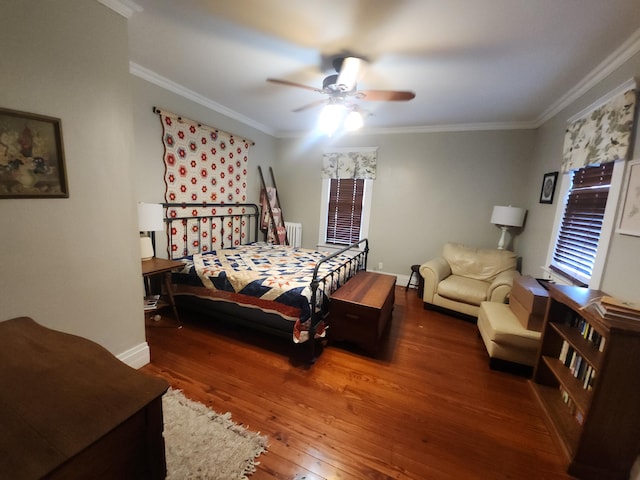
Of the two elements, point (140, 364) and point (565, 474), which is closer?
point (565, 474)

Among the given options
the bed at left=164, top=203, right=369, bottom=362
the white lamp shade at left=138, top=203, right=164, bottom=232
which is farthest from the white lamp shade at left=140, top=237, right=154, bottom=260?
the bed at left=164, top=203, right=369, bottom=362

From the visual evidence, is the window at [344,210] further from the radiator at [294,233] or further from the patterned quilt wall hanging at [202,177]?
the patterned quilt wall hanging at [202,177]

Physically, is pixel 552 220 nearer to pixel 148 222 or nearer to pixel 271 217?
pixel 271 217

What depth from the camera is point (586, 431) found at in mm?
1339

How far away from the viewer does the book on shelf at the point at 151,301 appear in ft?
8.48

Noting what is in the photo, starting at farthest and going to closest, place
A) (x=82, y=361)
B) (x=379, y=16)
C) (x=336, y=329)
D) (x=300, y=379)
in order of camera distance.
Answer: (x=336, y=329)
(x=300, y=379)
(x=379, y=16)
(x=82, y=361)

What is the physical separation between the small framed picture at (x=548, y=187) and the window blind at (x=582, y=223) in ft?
0.94

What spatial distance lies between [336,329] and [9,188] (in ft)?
7.46

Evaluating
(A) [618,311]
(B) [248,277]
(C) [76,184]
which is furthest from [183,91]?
(A) [618,311]

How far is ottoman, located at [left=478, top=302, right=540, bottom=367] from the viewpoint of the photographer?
80.9 inches

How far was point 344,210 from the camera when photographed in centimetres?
460

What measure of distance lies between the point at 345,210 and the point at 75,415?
4.19 m

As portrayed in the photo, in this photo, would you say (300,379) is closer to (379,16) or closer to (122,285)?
(122,285)

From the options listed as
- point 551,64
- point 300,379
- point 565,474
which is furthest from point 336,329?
point 551,64
